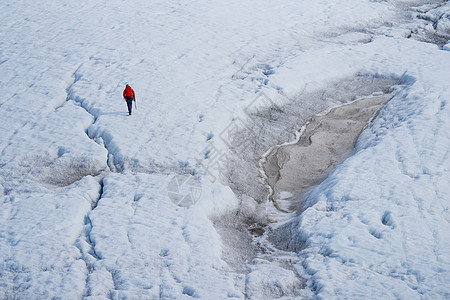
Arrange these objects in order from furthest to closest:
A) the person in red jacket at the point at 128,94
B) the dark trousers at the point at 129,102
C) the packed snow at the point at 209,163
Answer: the dark trousers at the point at 129,102 → the person in red jacket at the point at 128,94 → the packed snow at the point at 209,163

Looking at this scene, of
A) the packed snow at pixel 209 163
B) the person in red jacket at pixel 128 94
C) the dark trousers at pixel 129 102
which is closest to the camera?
the packed snow at pixel 209 163

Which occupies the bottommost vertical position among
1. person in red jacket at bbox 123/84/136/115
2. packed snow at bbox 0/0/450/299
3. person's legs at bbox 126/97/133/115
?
packed snow at bbox 0/0/450/299

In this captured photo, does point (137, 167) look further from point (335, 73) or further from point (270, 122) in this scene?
point (335, 73)

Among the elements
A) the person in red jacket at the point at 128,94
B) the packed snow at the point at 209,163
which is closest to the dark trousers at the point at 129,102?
the person in red jacket at the point at 128,94

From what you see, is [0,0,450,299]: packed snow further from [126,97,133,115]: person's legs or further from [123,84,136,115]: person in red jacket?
[123,84,136,115]: person in red jacket

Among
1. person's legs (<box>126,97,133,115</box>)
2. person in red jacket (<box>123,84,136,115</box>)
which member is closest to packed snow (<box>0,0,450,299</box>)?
person's legs (<box>126,97,133,115</box>)

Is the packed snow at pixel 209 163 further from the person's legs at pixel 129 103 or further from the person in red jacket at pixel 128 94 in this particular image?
the person in red jacket at pixel 128 94

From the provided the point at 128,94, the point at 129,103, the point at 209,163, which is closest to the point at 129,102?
the point at 129,103

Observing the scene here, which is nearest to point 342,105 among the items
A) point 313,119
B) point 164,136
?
point 313,119
